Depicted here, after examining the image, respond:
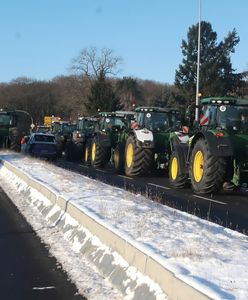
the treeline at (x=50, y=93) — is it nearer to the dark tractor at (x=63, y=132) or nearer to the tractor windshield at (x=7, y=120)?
the dark tractor at (x=63, y=132)

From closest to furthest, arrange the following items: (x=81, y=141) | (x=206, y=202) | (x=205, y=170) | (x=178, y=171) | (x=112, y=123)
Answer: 1. (x=206, y=202)
2. (x=205, y=170)
3. (x=178, y=171)
4. (x=112, y=123)
5. (x=81, y=141)

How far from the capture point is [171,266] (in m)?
5.35

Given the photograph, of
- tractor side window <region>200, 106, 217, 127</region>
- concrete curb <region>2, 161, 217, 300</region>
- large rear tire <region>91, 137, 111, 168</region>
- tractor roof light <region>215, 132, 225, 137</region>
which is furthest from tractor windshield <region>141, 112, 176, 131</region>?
concrete curb <region>2, 161, 217, 300</region>

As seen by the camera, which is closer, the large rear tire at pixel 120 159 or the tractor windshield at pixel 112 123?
the large rear tire at pixel 120 159

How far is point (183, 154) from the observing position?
1672 cm

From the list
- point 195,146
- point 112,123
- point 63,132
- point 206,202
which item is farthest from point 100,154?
point 63,132

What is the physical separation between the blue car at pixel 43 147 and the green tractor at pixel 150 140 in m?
9.54

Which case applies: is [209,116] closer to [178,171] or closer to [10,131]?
[178,171]

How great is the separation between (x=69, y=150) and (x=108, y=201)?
74.8 feet

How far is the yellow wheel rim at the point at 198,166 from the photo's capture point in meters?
15.0

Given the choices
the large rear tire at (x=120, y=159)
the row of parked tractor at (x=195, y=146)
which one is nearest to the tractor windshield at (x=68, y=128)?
the row of parked tractor at (x=195, y=146)

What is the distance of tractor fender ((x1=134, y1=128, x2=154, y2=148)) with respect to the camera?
19672mm

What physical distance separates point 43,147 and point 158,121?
11.2 m

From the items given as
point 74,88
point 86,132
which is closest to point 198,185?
point 86,132
